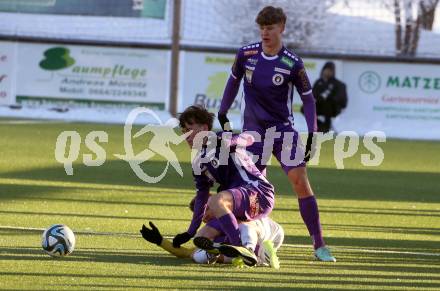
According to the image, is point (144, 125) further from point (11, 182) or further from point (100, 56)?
point (11, 182)

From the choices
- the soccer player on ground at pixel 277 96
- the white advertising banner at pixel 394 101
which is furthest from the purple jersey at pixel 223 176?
the white advertising banner at pixel 394 101

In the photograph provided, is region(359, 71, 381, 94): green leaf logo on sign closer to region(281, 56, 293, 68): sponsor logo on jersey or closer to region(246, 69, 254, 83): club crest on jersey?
region(246, 69, 254, 83): club crest on jersey

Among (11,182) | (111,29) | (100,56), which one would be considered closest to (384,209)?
(11,182)

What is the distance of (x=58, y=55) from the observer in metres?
28.1

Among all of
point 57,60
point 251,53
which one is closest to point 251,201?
point 251,53

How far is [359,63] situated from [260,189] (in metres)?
19.4

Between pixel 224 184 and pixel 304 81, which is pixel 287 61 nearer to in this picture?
pixel 304 81

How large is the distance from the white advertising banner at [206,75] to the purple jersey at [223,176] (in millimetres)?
18558

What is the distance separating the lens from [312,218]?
9.10 m

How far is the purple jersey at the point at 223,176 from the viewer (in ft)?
27.8

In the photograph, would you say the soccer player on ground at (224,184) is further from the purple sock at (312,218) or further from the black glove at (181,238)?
the purple sock at (312,218)

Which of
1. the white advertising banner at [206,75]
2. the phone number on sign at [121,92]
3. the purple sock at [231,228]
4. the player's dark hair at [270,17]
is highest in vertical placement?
the player's dark hair at [270,17]

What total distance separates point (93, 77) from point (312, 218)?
761 inches

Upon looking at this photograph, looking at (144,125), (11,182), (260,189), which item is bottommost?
(144,125)
